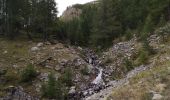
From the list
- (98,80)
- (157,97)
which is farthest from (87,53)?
(157,97)

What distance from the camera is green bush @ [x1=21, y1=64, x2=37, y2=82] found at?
153ft

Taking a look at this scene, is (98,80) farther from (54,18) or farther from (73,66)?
(54,18)

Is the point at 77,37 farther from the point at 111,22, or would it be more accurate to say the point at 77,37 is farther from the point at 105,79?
the point at 105,79

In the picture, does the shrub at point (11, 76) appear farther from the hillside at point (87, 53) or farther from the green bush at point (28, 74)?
the green bush at point (28, 74)

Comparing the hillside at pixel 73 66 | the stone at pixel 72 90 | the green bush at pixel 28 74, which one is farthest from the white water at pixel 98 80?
the green bush at pixel 28 74

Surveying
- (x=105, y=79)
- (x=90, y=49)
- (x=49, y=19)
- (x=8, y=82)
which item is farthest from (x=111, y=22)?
(x=8, y=82)

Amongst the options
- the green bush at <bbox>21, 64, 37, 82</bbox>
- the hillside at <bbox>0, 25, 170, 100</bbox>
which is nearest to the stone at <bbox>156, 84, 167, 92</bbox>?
the hillside at <bbox>0, 25, 170, 100</bbox>

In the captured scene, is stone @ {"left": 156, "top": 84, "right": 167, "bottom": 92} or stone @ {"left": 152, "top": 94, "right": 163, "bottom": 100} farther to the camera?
stone @ {"left": 156, "top": 84, "right": 167, "bottom": 92}

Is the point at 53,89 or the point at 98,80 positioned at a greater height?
the point at 53,89

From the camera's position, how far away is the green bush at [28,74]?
46500mm

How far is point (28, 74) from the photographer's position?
46781mm

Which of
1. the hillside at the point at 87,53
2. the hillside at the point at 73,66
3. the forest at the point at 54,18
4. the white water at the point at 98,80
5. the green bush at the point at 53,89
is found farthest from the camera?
the forest at the point at 54,18

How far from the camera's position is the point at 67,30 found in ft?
262

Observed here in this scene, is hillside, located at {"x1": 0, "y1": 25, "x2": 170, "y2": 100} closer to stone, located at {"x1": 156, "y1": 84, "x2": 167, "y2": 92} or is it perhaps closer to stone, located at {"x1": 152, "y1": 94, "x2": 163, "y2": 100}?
stone, located at {"x1": 156, "y1": 84, "x2": 167, "y2": 92}
